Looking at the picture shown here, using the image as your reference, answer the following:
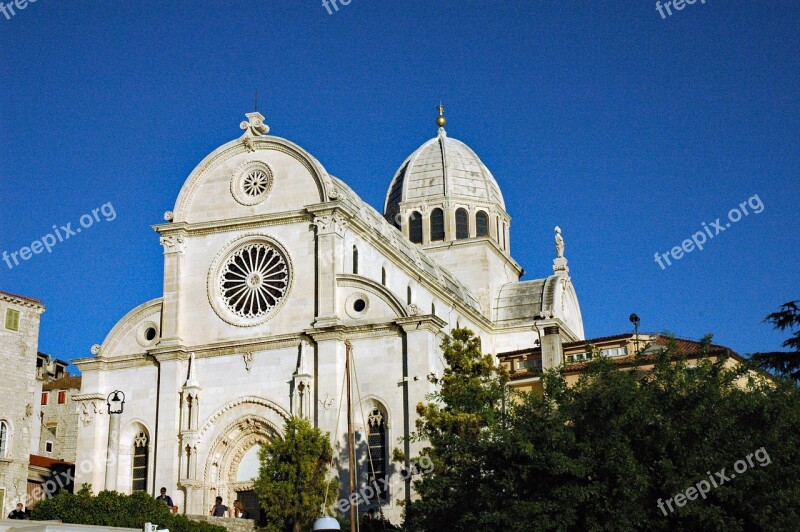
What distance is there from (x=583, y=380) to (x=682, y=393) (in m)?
2.57

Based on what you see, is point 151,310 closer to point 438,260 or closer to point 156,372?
point 156,372

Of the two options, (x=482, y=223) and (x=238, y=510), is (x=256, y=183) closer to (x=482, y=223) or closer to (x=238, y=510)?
(x=238, y=510)

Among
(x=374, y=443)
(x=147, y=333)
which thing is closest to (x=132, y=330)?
(x=147, y=333)

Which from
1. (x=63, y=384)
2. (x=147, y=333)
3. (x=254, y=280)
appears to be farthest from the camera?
(x=63, y=384)

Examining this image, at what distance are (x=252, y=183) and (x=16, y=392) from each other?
13.4m

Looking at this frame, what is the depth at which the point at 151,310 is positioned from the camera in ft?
153

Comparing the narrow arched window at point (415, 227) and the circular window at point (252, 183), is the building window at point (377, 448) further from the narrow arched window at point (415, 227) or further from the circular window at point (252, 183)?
the narrow arched window at point (415, 227)

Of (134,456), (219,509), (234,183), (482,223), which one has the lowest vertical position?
(219,509)

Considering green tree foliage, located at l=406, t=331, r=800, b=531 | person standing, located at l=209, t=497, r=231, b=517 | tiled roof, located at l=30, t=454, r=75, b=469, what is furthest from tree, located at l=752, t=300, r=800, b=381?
tiled roof, located at l=30, t=454, r=75, b=469

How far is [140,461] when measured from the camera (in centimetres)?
4506

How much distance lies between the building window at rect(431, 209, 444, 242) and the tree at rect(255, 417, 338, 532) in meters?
23.2

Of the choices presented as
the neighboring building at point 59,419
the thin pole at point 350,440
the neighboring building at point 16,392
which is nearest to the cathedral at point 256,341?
the thin pole at point 350,440

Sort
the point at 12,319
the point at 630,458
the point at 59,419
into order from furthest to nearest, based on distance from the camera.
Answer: the point at 59,419 → the point at 12,319 → the point at 630,458

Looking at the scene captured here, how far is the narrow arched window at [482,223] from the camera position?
61.9 m
